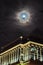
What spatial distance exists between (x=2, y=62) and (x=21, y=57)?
2.00 meters

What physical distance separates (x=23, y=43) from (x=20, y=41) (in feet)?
0.69

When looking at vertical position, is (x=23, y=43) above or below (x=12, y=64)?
above

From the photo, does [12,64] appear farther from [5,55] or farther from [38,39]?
[38,39]

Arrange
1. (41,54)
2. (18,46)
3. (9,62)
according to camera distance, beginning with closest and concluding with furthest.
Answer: (41,54) → (18,46) → (9,62)

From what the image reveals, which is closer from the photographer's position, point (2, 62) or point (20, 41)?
point (20, 41)

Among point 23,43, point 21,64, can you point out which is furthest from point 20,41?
point 21,64

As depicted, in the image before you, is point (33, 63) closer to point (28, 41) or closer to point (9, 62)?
point (28, 41)

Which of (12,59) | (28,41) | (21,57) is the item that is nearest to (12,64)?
(12,59)

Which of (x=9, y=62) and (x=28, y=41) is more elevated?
(x=28, y=41)

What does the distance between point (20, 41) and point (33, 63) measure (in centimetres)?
114

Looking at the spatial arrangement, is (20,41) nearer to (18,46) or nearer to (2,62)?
(18,46)

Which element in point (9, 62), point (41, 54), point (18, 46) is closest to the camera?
point (41, 54)

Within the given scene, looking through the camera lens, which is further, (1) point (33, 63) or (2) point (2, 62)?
(2) point (2, 62)

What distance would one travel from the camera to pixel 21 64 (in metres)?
10.6
